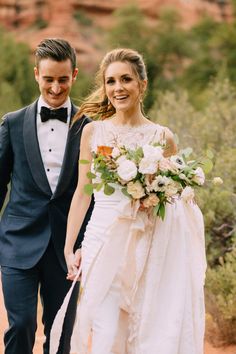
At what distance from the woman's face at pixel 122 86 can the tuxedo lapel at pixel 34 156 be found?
0.51 m

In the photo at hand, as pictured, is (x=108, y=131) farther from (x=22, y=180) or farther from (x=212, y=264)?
(x=212, y=264)

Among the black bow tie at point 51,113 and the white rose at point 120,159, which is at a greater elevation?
the black bow tie at point 51,113

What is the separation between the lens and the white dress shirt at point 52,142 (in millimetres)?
4816

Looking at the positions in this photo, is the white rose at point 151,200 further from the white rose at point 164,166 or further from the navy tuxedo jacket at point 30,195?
the navy tuxedo jacket at point 30,195

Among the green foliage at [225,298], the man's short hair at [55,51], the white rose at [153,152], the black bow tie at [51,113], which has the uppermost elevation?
the man's short hair at [55,51]

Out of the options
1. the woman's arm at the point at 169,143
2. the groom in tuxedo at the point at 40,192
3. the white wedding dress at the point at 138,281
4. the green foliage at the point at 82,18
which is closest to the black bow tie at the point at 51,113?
the groom in tuxedo at the point at 40,192

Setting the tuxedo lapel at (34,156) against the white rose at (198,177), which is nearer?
the white rose at (198,177)

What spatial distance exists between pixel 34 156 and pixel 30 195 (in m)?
0.23

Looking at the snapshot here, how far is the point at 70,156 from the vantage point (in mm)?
4789

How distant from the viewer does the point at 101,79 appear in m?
4.82

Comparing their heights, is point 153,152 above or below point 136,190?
above

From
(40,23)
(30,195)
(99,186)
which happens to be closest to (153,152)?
(99,186)

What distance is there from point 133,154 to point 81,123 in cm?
72

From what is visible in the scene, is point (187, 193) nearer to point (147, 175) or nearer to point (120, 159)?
point (147, 175)
